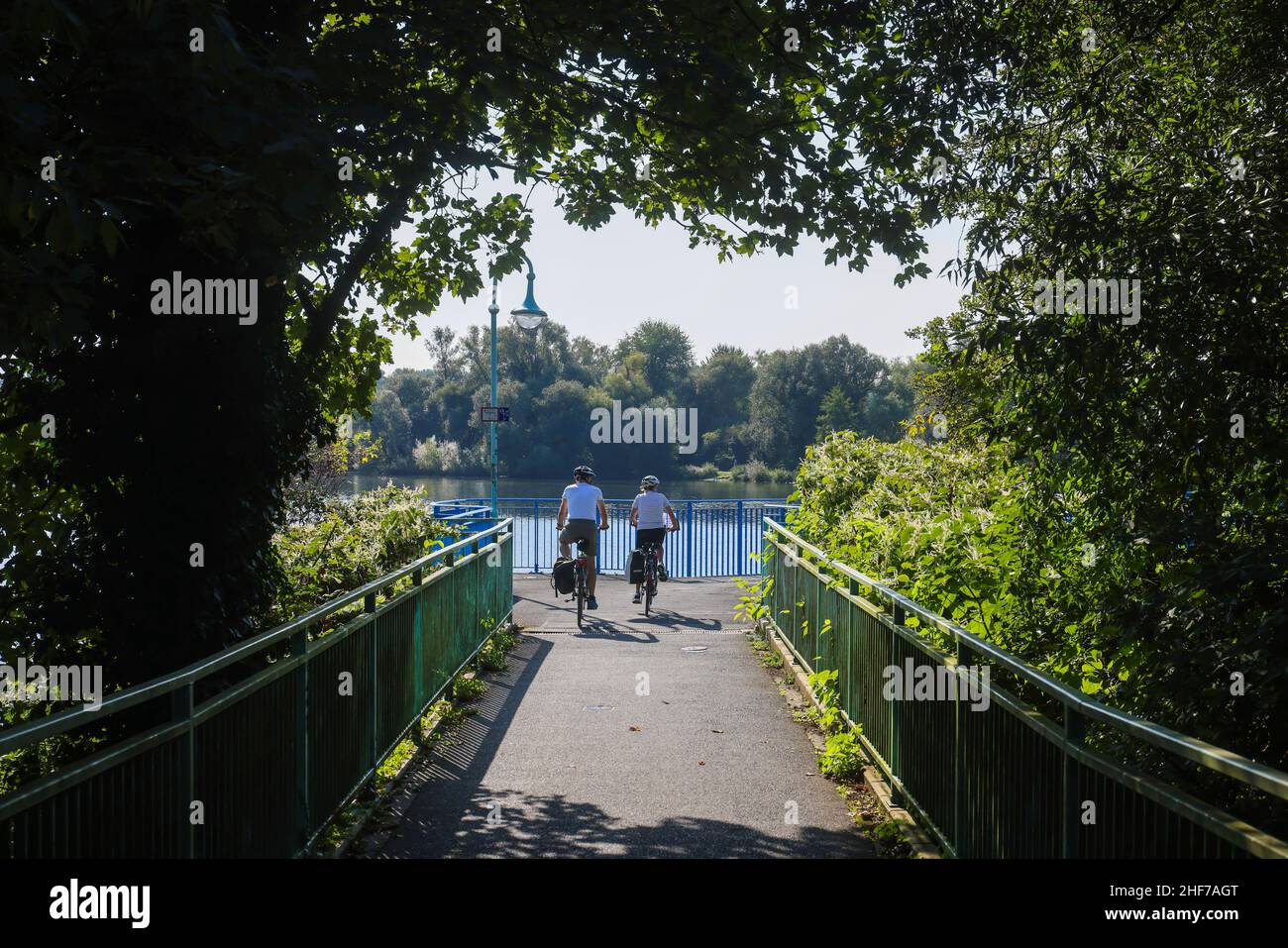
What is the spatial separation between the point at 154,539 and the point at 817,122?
18.0 feet

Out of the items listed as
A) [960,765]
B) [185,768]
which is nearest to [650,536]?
[960,765]

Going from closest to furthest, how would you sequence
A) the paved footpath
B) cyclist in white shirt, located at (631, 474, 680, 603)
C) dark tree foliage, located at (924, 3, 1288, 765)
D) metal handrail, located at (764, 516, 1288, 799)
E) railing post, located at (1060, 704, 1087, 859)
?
metal handrail, located at (764, 516, 1288, 799) → railing post, located at (1060, 704, 1087, 859) → dark tree foliage, located at (924, 3, 1288, 765) → the paved footpath → cyclist in white shirt, located at (631, 474, 680, 603)

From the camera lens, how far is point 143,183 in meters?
4.76

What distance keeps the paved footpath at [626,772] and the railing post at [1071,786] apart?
227cm

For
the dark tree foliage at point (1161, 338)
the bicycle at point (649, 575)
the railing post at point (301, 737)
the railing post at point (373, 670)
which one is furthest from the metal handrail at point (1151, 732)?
the bicycle at point (649, 575)

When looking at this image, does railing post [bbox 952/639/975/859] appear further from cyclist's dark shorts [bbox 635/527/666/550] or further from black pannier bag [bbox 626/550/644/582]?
cyclist's dark shorts [bbox 635/527/666/550]

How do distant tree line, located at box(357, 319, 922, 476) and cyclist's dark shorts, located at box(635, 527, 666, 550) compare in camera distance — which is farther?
distant tree line, located at box(357, 319, 922, 476)

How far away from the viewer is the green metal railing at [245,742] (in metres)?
2.79

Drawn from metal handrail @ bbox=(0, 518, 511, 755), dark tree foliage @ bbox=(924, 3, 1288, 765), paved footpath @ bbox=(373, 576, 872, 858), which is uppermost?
dark tree foliage @ bbox=(924, 3, 1288, 765)

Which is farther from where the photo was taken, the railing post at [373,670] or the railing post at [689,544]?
the railing post at [689,544]

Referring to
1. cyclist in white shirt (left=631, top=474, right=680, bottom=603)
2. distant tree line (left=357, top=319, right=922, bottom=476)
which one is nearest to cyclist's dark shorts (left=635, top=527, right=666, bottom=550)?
cyclist in white shirt (left=631, top=474, right=680, bottom=603)

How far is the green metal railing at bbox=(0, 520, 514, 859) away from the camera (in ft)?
9.14

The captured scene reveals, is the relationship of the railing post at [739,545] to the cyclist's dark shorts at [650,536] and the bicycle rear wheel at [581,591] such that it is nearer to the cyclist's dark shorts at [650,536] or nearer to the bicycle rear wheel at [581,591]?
the cyclist's dark shorts at [650,536]
